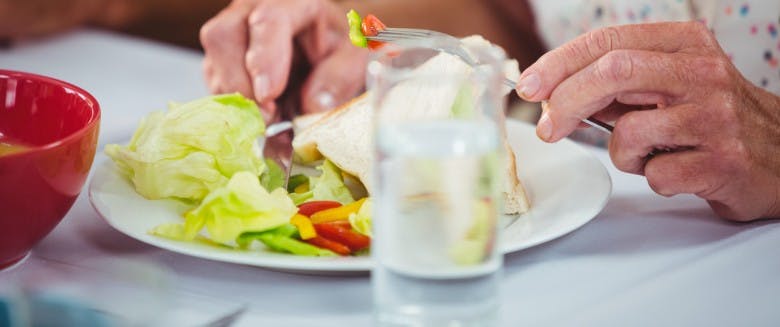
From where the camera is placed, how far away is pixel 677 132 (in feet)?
3.04

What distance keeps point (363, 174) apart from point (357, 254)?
0.57 feet

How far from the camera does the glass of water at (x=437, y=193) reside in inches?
25.0

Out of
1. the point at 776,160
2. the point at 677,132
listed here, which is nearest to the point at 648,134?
the point at 677,132

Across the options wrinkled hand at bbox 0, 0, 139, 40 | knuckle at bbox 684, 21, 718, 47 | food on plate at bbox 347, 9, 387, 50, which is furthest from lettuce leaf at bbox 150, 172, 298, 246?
wrinkled hand at bbox 0, 0, 139, 40

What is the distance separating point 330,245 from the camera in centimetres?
86

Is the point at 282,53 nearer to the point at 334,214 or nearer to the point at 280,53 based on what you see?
the point at 280,53

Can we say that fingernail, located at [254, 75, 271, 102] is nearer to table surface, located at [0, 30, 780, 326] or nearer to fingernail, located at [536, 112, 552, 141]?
table surface, located at [0, 30, 780, 326]

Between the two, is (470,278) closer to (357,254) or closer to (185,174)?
(357,254)

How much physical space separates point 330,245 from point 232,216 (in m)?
0.09

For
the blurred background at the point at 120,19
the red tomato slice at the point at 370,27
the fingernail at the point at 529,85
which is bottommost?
the blurred background at the point at 120,19

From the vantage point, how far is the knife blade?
1109mm

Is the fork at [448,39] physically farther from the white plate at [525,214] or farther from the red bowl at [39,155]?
the red bowl at [39,155]

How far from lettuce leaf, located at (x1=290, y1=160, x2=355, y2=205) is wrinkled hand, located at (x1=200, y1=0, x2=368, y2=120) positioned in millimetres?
336

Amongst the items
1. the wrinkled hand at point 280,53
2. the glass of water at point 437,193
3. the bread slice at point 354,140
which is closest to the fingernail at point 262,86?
the wrinkled hand at point 280,53
